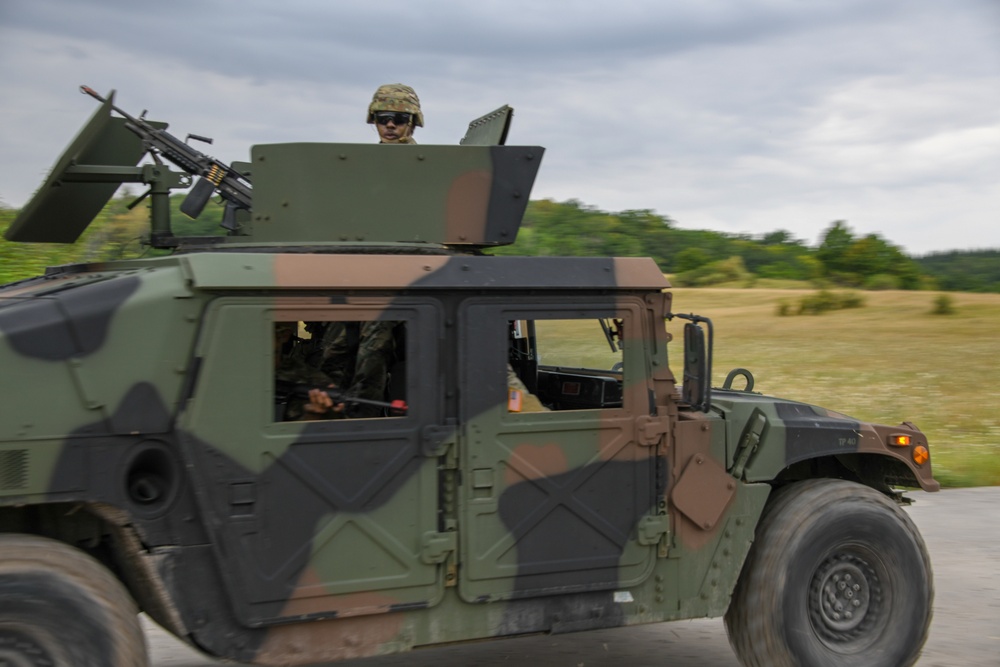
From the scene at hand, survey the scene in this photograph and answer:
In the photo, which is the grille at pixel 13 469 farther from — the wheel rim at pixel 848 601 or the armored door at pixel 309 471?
the wheel rim at pixel 848 601

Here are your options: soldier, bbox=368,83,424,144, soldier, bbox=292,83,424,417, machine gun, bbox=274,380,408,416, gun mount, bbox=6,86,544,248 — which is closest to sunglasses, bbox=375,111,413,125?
soldier, bbox=368,83,424,144

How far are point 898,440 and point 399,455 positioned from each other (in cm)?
257

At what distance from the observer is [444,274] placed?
4367mm

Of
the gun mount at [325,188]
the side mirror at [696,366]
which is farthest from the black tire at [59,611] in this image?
the side mirror at [696,366]

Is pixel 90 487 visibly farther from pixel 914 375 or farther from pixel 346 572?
pixel 914 375

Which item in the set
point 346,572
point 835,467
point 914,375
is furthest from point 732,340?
point 346,572

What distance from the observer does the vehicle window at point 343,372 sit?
436 cm

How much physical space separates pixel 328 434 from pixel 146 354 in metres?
0.75

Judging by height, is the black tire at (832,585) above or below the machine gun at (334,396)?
below

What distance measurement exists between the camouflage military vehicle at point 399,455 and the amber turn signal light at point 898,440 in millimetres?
12

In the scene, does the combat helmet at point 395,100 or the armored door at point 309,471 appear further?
the combat helmet at point 395,100

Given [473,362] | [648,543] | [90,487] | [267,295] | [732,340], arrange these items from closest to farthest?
[90,487]
[267,295]
[473,362]
[648,543]
[732,340]

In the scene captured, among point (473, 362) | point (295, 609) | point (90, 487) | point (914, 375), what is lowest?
point (914, 375)

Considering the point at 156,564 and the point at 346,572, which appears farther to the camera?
the point at 346,572
